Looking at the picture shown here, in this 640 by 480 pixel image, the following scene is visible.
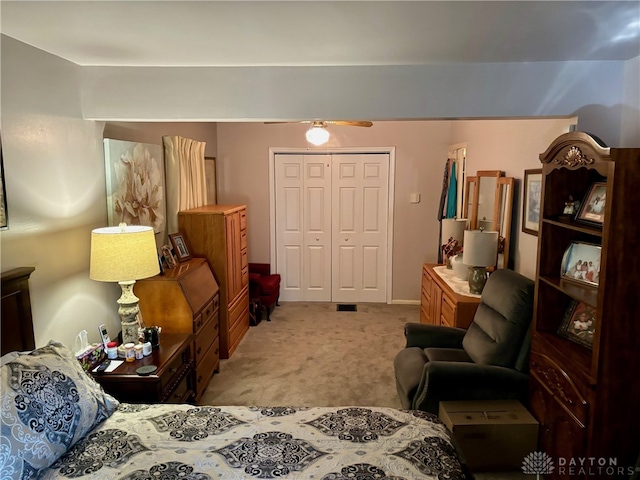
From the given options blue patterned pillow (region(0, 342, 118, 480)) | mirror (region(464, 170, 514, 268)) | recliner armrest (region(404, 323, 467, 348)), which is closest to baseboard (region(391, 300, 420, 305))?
mirror (region(464, 170, 514, 268))

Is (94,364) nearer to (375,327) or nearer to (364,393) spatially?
(364,393)

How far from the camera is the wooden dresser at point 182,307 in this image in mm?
3242

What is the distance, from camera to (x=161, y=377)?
249 cm

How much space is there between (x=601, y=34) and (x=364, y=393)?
278cm

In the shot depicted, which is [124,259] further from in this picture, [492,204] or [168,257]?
[492,204]

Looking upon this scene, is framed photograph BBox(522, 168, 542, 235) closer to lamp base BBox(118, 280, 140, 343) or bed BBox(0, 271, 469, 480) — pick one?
bed BBox(0, 271, 469, 480)

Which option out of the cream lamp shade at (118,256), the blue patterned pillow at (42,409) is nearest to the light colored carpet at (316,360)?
the cream lamp shade at (118,256)

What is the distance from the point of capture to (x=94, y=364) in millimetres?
2541

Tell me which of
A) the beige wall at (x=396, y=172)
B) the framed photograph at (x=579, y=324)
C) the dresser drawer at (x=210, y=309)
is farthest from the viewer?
the beige wall at (x=396, y=172)

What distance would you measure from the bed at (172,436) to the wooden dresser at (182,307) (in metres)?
1.11

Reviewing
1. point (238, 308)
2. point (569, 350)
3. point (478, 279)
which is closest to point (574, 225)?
point (569, 350)

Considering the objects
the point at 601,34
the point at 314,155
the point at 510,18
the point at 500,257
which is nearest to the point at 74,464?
the point at 510,18

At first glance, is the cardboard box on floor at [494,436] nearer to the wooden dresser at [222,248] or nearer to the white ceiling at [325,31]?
the white ceiling at [325,31]

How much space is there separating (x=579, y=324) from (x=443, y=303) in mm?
1432
